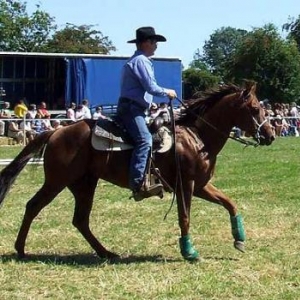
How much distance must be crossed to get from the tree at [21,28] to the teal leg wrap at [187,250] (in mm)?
61380

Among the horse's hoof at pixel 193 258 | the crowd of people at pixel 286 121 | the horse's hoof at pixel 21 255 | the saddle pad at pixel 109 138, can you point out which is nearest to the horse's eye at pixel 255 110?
the saddle pad at pixel 109 138

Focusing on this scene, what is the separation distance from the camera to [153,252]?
8.85 meters

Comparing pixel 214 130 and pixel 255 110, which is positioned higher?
pixel 255 110

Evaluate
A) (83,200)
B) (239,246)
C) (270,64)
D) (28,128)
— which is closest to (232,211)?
(239,246)

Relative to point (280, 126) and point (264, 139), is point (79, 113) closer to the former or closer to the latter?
point (280, 126)

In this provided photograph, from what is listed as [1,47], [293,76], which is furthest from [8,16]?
[293,76]

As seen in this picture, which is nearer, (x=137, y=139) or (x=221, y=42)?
(x=137, y=139)

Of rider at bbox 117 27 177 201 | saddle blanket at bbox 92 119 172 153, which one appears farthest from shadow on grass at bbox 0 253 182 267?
saddle blanket at bbox 92 119 172 153

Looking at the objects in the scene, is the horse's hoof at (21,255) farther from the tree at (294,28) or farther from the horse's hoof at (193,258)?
the tree at (294,28)

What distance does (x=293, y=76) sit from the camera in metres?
55.9

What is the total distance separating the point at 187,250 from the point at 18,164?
219 centimetres

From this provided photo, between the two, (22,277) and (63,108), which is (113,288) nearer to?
(22,277)

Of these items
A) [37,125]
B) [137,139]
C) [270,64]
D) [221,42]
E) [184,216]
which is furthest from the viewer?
[221,42]

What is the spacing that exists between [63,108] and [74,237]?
24.0m
